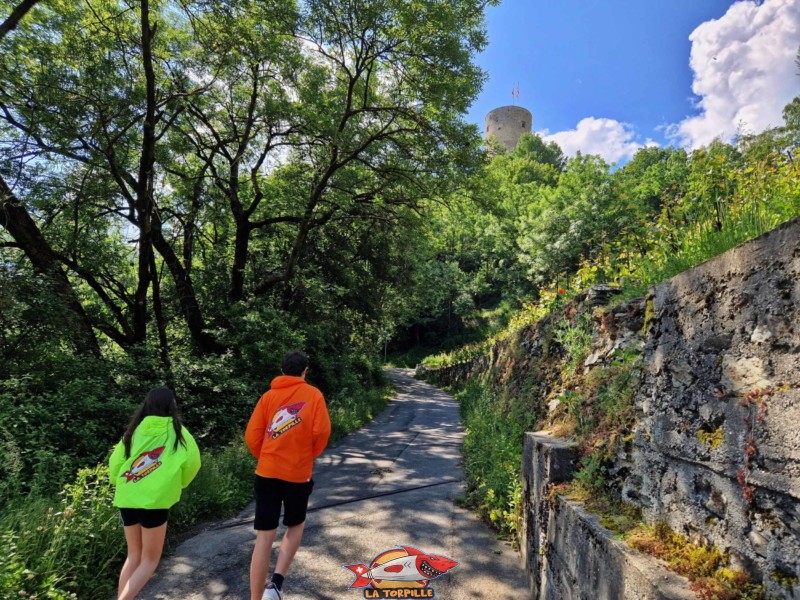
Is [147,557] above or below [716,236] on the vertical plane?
below

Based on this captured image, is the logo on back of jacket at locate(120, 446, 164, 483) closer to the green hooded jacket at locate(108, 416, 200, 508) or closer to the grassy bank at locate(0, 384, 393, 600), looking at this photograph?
the green hooded jacket at locate(108, 416, 200, 508)

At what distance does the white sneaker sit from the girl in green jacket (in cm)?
82

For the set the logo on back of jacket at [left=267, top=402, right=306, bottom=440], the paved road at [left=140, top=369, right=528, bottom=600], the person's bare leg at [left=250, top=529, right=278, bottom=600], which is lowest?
the paved road at [left=140, top=369, right=528, bottom=600]

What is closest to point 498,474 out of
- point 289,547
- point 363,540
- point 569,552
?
point 363,540

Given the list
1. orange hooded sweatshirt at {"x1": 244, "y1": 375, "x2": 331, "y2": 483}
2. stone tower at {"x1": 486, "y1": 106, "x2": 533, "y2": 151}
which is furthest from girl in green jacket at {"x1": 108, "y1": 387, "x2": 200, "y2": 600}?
stone tower at {"x1": 486, "y1": 106, "x2": 533, "y2": 151}

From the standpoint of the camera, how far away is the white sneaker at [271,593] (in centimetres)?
323

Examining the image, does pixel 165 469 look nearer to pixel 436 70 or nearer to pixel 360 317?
pixel 436 70

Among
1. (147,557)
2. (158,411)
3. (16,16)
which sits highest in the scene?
(16,16)

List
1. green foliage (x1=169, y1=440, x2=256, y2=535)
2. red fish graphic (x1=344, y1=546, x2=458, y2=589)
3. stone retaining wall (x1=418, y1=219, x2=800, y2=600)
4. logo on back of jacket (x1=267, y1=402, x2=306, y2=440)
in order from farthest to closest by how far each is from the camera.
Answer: green foliage (x1=169, y1=440, x2=256, y2=535), red fish graphic (x1=344, y1=546, x2=458, y2=589), logo on back of jacket (x1=267, y1=402, x2=306, y2=440), stone retaining wall (x1=418, y1=219, x2=800, y2=600)

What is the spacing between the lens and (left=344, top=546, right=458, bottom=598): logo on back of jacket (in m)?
3.67

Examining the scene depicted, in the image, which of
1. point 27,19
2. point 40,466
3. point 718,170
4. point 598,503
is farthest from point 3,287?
point 718,170

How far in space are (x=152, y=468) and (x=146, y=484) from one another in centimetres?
11

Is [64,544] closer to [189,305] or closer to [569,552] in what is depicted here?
[569,552]

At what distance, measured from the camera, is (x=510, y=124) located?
6041cm
